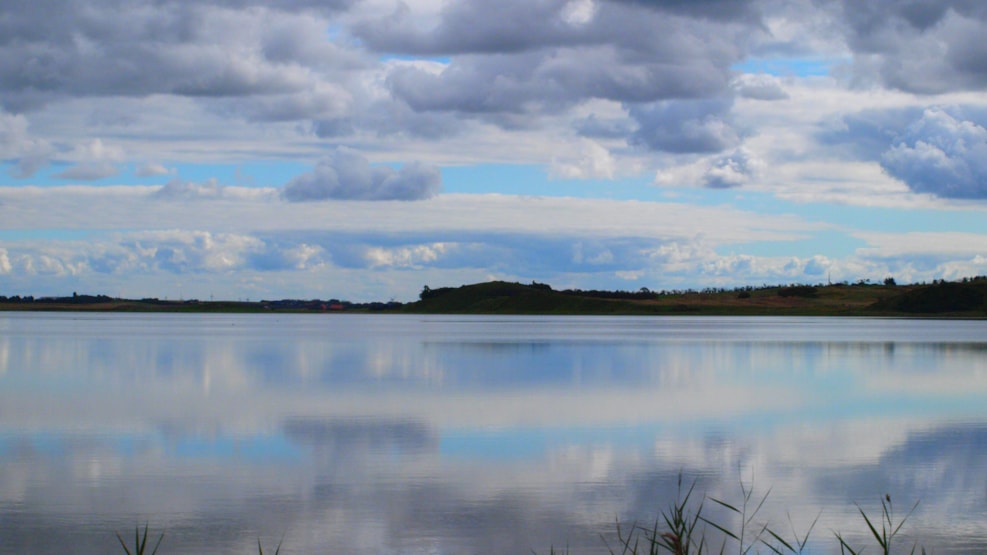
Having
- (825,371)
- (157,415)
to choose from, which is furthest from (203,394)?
(825,371)

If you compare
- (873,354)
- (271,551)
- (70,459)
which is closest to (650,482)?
(271,551)

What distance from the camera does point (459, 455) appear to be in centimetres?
2242

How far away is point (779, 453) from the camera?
2344cm

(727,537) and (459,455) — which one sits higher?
(459,455)

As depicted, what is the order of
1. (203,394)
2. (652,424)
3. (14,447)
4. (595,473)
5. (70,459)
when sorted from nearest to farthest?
1. (595,473)
2. (70,459)
3. (14,447)
4. (652,424)
5. (203,394)

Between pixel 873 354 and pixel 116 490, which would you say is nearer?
pixel 116 490

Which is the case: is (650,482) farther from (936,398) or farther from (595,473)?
(936,398)

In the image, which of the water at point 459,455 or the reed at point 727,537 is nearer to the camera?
the reed at point 727,537

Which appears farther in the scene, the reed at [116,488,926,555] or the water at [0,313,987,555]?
the water at [0,313,987,555]

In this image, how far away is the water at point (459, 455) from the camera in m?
15.7

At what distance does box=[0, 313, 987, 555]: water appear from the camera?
1574cm

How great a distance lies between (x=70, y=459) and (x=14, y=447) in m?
2.39

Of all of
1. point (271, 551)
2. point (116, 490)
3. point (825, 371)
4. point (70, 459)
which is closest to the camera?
point (271, 551)

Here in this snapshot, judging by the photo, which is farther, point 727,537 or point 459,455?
point 459,455
